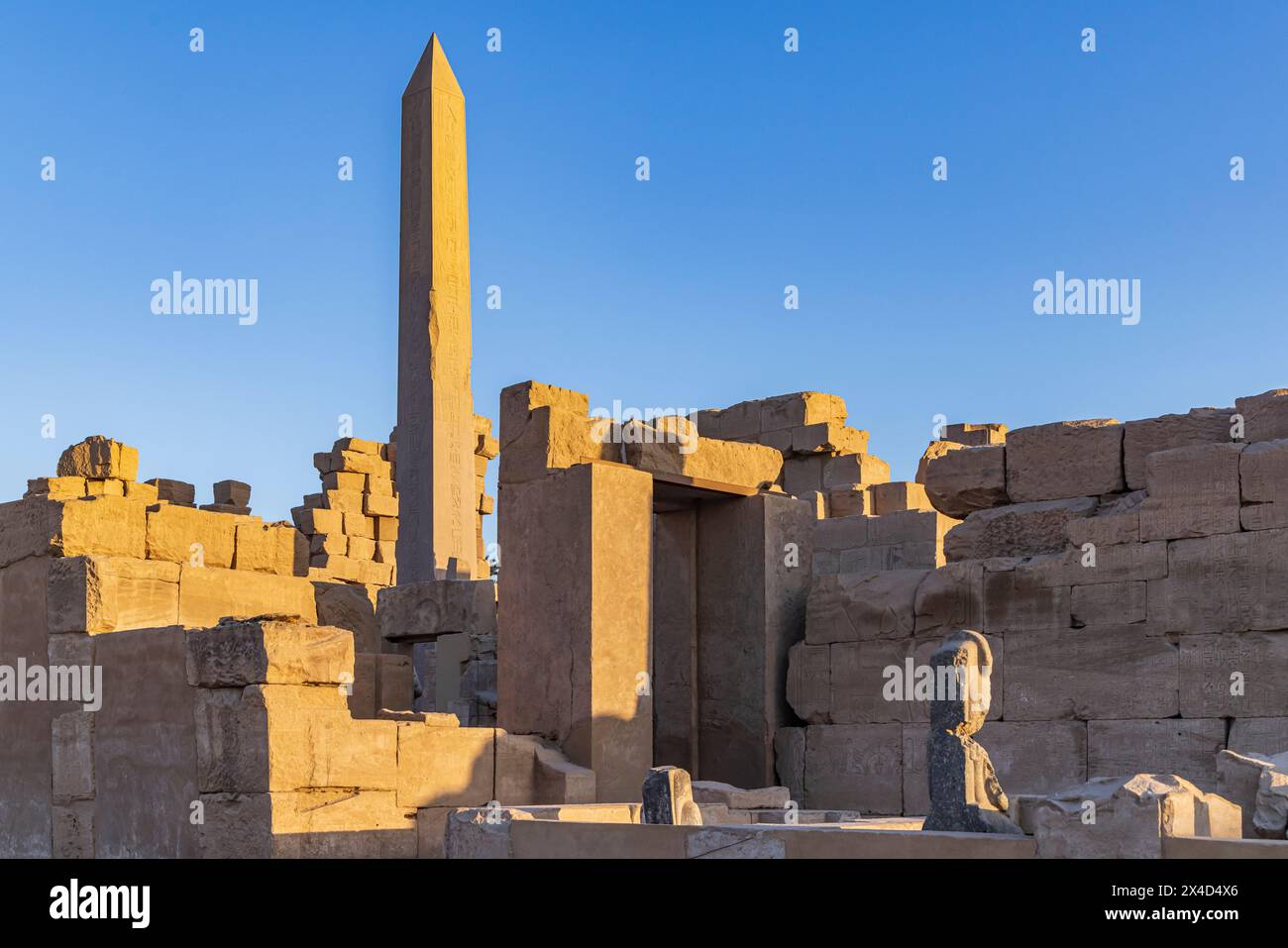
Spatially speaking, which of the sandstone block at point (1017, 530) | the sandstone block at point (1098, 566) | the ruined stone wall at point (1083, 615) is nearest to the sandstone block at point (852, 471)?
the ruined stone wall at point (1083, 615)

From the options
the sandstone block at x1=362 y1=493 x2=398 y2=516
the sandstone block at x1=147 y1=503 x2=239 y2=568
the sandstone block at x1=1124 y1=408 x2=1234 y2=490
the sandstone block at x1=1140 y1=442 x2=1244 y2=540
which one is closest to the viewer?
the sandstone block at x1=1140 y1=442 x2=1244 y2=540

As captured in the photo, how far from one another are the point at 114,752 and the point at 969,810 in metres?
5.41

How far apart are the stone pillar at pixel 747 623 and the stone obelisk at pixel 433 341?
815 centimetres

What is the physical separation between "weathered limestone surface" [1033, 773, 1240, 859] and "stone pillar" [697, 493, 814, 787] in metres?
5.40

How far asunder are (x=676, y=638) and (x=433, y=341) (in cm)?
888

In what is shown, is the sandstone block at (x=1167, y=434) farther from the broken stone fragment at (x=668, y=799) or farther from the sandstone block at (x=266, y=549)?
the sandstone block at (x=266, y=549)

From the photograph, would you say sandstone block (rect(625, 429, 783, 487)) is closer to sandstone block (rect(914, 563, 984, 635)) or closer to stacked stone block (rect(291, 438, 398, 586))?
sandstone block (rect(914, 563, 984, 635))

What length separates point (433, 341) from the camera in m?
19.9

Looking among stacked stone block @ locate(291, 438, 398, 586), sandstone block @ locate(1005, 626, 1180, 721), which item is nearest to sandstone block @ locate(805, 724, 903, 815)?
sandstone block @ locate(1005, 626, 1180, 721)

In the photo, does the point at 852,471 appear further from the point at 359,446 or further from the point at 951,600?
the point at 359,446

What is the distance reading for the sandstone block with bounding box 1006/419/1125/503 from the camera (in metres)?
10.3
